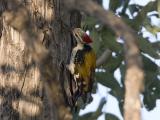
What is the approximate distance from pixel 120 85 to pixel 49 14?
99 cm

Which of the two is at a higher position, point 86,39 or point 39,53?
point 39,53

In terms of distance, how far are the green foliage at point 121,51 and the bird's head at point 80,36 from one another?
0.53 ft

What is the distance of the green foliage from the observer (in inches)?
106

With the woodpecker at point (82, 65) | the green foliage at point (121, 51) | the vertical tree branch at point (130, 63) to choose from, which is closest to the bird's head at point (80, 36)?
the woodpecker at point (82, 65)

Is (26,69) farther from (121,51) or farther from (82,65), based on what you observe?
(121,51)

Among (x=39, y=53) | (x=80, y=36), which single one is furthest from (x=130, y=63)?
(x=80, y=36)

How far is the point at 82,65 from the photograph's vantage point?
251cm

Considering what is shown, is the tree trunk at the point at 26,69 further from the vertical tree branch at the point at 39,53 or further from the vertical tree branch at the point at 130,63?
the vertical tree branch at the point at 130,63

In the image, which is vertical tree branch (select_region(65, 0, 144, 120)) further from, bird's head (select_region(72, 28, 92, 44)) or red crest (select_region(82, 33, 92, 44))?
red crest (select_region(82, 33, 92, 44))

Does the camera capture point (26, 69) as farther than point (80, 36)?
No

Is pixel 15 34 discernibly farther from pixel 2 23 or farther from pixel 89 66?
pixel 89 66

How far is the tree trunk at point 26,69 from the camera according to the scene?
78.0 inches

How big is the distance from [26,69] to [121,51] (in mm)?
827

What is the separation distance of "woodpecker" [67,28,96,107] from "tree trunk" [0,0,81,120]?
17cm
